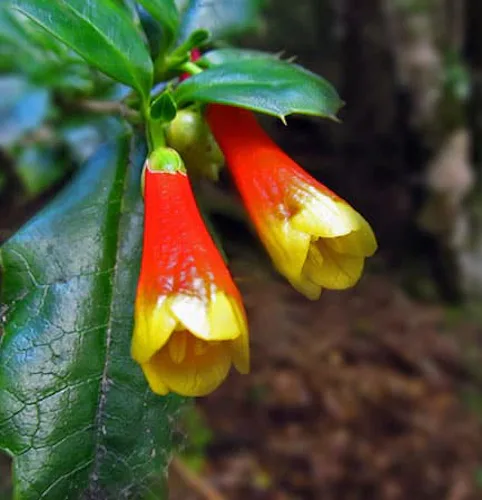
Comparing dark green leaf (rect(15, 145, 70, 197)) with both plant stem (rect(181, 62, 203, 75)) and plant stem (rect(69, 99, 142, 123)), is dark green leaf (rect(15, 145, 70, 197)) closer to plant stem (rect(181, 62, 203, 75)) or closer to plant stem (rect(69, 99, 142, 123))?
plant stem (rect(69, 99, 142, 123))

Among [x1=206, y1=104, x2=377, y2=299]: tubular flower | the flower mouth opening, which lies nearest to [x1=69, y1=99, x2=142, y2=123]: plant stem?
[x1=206, y1=104, x2=377, y2=299]: tubular flower

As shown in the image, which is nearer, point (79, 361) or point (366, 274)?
point (79, 361)

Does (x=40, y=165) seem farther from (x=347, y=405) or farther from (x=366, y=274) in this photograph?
(x=366, y=274)

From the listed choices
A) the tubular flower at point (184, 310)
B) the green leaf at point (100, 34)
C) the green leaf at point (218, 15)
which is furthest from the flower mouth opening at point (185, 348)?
the green leaf at point (218, 15)

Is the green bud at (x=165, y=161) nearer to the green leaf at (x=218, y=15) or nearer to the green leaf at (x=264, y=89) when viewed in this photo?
the green leaf at (x=264, y=89)

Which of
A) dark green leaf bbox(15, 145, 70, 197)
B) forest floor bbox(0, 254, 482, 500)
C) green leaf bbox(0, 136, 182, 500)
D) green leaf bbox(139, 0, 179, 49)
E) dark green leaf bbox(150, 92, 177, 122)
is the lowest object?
forest floor bbox(0, 254, 482, 500)

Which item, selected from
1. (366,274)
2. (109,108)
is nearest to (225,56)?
(109,108)

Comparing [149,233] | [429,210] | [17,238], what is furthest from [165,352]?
[429,210]
